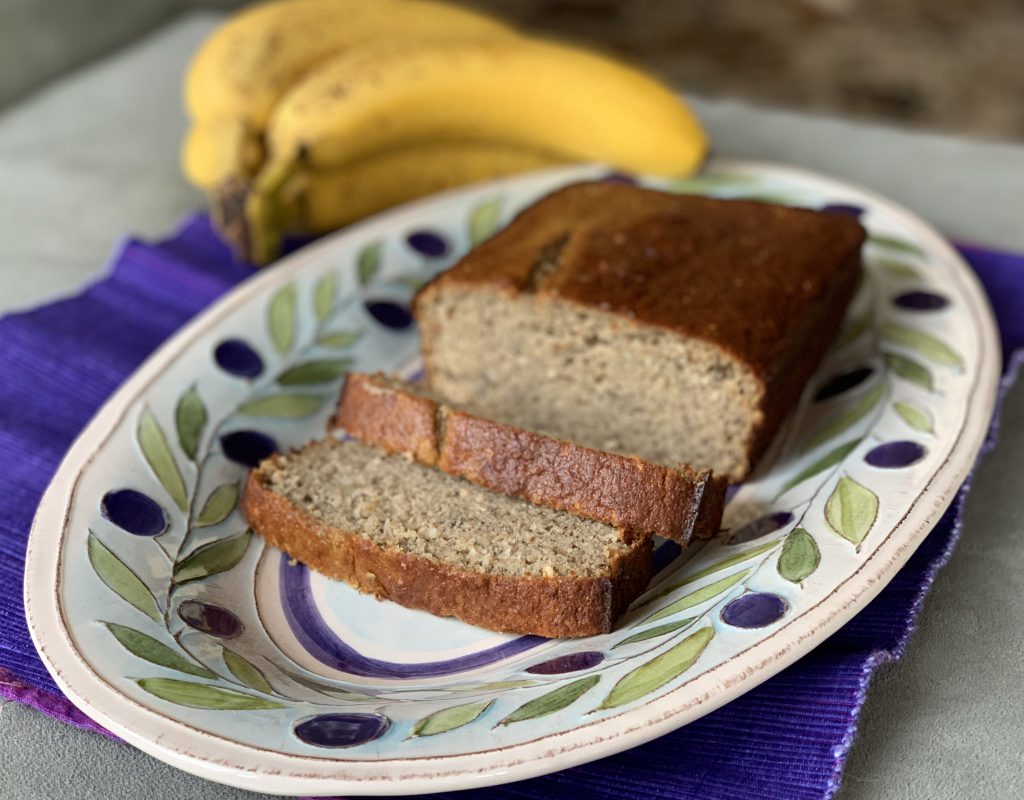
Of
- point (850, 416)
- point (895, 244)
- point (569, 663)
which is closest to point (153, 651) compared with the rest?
point (569, 663)

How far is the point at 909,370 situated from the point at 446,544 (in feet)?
3.88

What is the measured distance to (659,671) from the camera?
5.72ft

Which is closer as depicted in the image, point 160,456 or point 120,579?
point 120,579

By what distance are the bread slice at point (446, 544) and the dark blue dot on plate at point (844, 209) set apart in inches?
59.2

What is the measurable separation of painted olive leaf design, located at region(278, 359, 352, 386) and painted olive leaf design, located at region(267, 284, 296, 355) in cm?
6

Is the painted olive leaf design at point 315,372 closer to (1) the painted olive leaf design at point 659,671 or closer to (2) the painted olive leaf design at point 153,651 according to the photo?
(2) the painted olive leaf design at point 153,651

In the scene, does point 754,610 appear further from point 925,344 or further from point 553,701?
point 925,344

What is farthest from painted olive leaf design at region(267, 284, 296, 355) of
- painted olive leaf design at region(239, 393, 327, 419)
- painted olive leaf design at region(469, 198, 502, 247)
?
painted olive leaf design at region(469, 198, 502, 247)

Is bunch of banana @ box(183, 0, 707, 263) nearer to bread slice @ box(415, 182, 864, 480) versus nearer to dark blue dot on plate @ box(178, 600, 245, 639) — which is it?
bread slice @ box(415, 182, 864, 480)

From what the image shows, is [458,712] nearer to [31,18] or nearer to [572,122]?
[572,122]

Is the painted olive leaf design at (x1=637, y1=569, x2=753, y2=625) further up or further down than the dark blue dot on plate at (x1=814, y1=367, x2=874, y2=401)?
further up

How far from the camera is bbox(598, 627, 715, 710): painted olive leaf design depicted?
1.69 meters

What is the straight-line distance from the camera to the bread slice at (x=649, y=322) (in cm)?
238

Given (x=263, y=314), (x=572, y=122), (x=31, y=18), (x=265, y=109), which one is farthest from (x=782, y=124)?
(x=31, y=18)
